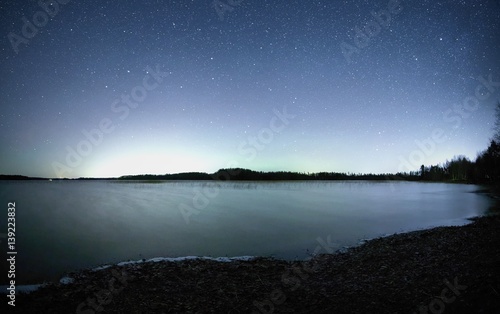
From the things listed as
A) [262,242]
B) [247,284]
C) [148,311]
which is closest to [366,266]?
[247,284]

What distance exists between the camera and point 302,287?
768 cm

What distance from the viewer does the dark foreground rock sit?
5.95m

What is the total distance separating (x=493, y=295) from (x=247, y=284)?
586cm

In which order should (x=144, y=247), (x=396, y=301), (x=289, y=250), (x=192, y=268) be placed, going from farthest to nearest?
(x=144, y=247), (x=289, y=250), (x=192, y=268), (x=396, y=301)

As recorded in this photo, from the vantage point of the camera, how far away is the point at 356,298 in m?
6.46

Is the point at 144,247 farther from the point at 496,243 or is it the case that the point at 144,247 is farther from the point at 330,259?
the point at 496,243

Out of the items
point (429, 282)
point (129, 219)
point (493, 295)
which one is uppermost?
point (493, 295)

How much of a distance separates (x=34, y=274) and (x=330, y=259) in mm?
12312

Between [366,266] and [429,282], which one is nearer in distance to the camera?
[429,282]

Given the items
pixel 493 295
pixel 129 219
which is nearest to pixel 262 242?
pixel 493 295

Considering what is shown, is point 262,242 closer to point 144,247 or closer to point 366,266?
point 144,247

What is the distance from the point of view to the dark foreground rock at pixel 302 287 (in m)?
5.95

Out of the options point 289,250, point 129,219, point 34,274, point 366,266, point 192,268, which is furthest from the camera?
point 129,219

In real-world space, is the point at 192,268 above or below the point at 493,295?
below
